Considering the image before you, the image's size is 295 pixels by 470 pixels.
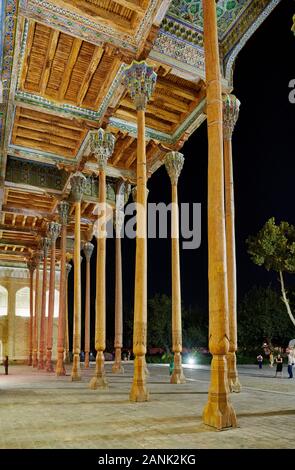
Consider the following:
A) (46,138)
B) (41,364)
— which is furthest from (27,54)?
(41,364)

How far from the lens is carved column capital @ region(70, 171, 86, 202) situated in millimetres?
15790

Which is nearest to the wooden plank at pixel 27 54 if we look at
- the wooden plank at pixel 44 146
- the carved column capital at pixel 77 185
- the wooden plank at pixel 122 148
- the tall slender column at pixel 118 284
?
the wooden plank at pixel 44 146

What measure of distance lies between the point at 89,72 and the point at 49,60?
Answer: 3.55 feet

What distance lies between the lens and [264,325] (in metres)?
38.6

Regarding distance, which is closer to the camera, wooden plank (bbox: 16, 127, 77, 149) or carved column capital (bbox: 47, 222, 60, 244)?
wooden plank (bbox: 16, 127, 77, 149)

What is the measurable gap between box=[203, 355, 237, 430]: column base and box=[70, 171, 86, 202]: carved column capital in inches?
425

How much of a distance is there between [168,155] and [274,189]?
20734 mm

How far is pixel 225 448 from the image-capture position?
4.46 metres

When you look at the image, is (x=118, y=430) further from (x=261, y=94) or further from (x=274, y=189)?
(x=274, y=189)

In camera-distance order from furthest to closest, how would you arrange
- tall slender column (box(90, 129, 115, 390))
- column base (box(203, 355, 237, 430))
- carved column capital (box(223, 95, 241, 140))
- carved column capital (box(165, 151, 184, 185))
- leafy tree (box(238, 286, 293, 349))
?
1. leafy tree (box(238, 286, 293, 349))
2. carved column capital (box(165, 151, 184, 185))
3. tall slender column (box(90, 129, 115, 390))
4. carved column capital (box(223, 95, 241, 140))
5. column base (box(203, 355, 237, 430))

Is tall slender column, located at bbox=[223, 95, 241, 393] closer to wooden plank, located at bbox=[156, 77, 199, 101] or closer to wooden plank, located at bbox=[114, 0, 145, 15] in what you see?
wooden plank, located at bbox=[156, 77, 199, 101]

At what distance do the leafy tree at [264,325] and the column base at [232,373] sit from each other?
29.9 m

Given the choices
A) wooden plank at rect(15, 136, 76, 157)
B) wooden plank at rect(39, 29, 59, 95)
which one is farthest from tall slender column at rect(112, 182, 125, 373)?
wooden plank at rect(39, 29, 59, 95)

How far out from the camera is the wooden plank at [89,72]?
10.9 metres
